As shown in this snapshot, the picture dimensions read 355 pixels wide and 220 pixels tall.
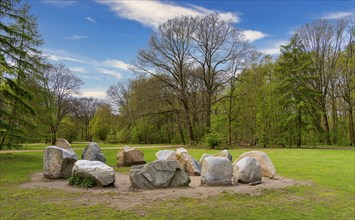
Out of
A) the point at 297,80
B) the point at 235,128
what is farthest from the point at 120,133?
the point at 297,80

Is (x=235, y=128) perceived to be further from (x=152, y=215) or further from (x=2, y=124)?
(x=152, y=215)

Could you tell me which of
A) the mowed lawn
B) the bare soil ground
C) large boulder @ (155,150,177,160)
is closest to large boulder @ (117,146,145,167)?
large boulder @ (155,150,177,160)

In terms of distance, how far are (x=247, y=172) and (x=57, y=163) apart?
584 cm

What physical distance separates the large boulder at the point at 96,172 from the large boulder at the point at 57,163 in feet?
4.31

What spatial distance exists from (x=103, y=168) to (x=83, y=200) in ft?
5.32

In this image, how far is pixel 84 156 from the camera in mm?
12211

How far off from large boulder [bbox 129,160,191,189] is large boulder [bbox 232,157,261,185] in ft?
5.17

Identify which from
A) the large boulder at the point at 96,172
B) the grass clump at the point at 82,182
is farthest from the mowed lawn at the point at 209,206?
the large boulder at the point at 96,172

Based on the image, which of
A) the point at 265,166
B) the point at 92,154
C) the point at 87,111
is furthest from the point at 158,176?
the point at 87,111

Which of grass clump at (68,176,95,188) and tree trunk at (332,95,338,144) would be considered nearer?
grass clump at (68,176,95,188)

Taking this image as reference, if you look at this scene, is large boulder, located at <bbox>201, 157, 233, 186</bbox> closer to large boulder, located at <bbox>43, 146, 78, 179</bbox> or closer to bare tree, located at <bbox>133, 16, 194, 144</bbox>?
large boulder, located at <bbox>43, 146, 78, 179</bbox>

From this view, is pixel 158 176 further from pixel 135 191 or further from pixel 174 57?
pixel 174 57

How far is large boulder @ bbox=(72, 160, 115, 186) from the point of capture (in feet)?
27.1

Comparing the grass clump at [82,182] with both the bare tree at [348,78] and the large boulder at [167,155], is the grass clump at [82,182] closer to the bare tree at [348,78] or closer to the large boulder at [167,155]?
the large boulder at [167,155]
